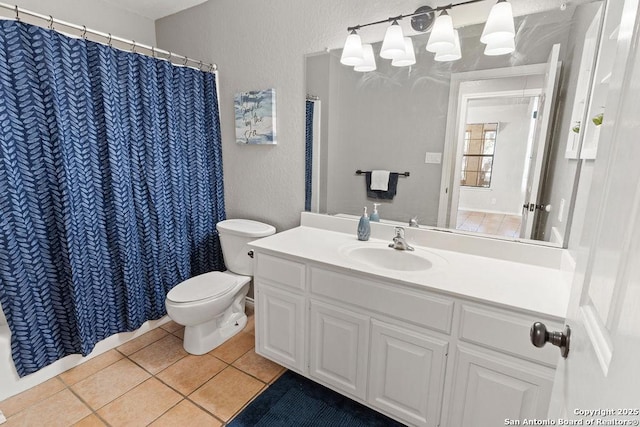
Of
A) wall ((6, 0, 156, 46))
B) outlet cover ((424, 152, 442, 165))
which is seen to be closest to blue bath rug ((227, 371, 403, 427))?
outlet cover ((424, 152, 442, 165))

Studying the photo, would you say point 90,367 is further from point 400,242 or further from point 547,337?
point 547,337

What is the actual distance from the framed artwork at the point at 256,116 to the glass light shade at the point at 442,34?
107 centimetres

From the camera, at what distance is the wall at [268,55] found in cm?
190

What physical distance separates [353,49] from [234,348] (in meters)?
2.01

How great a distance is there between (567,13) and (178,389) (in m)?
2.64

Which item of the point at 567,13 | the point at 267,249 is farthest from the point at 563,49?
the point at 267,249

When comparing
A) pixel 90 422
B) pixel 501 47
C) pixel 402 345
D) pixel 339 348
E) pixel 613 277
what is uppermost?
pixel 501 47

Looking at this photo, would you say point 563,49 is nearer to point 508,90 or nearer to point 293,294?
point 508,90

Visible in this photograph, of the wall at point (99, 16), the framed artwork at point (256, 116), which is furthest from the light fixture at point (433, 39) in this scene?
the wall at point (99, 16)

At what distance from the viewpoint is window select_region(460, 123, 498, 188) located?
5.18ft

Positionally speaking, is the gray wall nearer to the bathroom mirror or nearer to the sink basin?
the bathroom mirror

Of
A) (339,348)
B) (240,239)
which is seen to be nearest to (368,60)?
(240,239)

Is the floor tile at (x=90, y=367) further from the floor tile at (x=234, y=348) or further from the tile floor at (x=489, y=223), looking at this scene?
the tile floor at (x=489, y=223)

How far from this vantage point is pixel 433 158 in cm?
175
